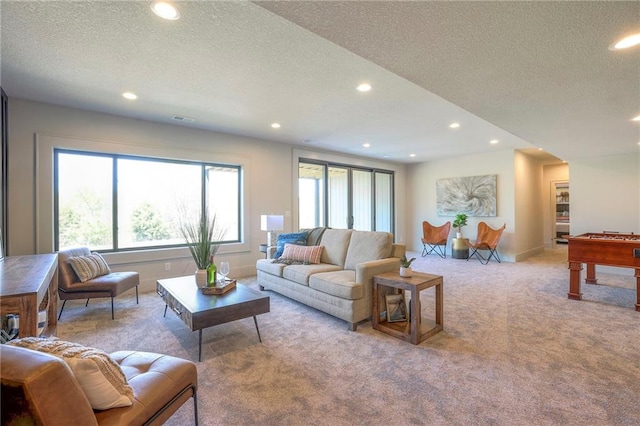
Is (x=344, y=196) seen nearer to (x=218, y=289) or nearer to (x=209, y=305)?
(x=218, y=289)

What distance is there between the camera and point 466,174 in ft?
24.9

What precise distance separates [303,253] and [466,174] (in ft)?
18.2

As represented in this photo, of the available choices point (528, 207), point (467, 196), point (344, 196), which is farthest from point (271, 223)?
point (528, 207)

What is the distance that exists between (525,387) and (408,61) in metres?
2.36

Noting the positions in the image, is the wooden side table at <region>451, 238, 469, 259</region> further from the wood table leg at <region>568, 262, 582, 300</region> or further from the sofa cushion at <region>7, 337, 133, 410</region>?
the sofa cushion at <region>7, 337, 133, 410</region>

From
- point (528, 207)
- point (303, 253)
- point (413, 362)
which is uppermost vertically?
point (528, 207)

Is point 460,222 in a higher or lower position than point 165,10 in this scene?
lower

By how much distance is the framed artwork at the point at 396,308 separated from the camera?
119 inches

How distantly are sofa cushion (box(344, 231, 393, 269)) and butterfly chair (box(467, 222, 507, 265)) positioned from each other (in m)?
4.16

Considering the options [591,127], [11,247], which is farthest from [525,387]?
[11,247]

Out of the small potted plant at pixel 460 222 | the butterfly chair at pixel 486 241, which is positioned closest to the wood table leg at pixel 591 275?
the butterfly chair at pixel 486 241

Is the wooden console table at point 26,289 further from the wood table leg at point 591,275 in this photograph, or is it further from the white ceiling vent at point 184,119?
the wood table leg at point 591,275

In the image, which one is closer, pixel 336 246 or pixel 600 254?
pixel 600 254

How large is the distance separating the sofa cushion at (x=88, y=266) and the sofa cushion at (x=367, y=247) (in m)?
3.05
